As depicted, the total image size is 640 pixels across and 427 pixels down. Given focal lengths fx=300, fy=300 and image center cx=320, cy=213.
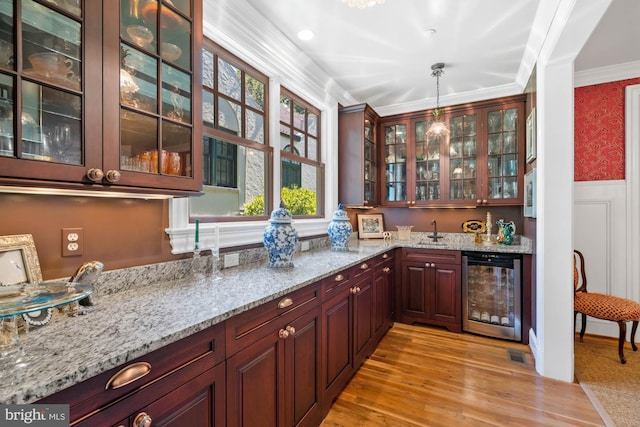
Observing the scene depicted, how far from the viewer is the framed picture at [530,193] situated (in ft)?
8.80

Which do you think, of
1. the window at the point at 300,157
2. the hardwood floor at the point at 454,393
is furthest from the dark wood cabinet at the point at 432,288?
the window at the point at 300,157

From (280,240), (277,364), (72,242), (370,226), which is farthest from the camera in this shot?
(370,226)

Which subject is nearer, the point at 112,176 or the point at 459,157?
the point at 112,176

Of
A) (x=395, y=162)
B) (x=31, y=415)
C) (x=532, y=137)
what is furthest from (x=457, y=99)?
(x=31, y=415)

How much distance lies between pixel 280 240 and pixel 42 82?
4.38 ft

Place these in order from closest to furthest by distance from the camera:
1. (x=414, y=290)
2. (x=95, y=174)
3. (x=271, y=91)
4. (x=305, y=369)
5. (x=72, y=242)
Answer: (x=95, y=174)
(x=72, y=242)
(x=305, y=369)
(x=271, y=91)
(x=414, y=290)

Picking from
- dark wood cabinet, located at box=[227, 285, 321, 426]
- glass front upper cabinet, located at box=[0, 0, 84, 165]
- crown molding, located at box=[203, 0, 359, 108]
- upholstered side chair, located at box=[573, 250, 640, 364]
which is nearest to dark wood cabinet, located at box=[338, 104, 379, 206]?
crown molding, located at box=[203, 0, 359, 108]

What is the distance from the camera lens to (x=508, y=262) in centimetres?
297

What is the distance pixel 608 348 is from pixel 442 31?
10.7 ft

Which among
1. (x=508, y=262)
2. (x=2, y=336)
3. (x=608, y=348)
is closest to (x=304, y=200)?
(x=508, y=262)

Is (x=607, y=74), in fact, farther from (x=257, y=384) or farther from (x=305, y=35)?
(x=257, y=384)

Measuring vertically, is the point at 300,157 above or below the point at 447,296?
above

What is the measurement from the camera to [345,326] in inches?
85.7

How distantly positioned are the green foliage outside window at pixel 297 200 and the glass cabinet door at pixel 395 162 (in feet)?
4.07
